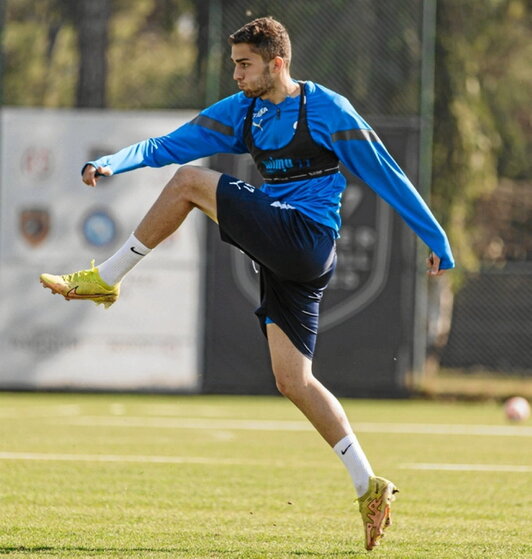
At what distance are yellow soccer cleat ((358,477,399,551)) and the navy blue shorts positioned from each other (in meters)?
0.64

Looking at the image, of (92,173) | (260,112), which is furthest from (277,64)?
(92,173)

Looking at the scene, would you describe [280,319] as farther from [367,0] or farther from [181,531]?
[367,0]

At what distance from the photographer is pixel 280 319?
221 inches

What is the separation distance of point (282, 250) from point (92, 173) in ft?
2.93

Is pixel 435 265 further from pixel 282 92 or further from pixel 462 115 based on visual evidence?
pixel 462 115

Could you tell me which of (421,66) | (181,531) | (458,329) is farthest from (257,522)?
(458,329)

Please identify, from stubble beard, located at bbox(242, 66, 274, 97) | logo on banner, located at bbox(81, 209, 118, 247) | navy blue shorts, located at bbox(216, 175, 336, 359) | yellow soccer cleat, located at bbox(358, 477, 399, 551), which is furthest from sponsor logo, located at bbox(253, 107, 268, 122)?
logo on banner, located at bbox(81, 209, 118, 247)

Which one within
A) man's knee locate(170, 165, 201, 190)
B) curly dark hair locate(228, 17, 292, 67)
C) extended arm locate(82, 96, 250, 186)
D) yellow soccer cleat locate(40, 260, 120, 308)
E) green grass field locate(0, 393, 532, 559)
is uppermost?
curly dark hair locate(228, 17, 292, 67)

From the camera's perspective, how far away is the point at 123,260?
5711 millimetres

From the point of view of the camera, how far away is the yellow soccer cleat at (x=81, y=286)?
5.74 meters

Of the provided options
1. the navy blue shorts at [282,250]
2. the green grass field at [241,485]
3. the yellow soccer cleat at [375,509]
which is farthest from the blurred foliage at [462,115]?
the yellow soccer cleat at [375,509]

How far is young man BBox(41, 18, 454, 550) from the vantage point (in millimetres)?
5465

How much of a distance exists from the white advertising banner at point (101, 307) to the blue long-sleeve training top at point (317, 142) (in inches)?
353

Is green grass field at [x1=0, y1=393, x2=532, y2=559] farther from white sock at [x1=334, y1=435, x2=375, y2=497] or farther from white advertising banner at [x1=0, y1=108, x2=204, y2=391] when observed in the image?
white advertising banner at [x1=0, y1=108, x2=204, y2=391]
